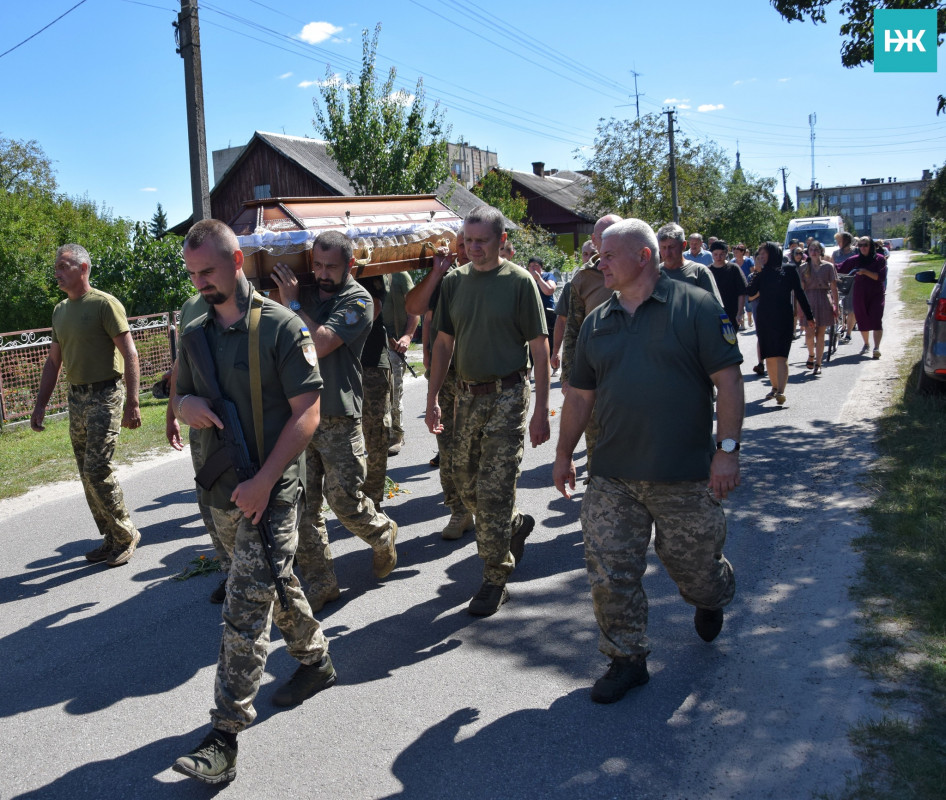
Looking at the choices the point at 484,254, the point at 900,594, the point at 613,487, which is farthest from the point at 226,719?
the point at 900,594

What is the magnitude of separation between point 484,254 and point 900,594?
2.92 metres

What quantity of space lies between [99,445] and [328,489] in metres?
1.98

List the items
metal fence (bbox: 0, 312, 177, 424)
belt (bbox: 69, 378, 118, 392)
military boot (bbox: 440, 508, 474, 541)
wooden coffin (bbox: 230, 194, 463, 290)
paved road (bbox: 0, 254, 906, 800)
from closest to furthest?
paved road (bbox: 0, 254, 906, 800)
wooden coffin (bbox: 230, 194, 463, 290)
belt (bbox: 69, 378, 118, 392)
military boot (bbox: 440, 508, 474, 541)
metal fence (bbox: 0, 312, 177, 424)

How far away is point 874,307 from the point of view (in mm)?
13797

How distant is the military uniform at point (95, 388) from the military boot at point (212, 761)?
309 centimetres

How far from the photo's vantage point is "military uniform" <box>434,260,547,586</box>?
489cm

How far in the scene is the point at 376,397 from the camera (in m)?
6.00

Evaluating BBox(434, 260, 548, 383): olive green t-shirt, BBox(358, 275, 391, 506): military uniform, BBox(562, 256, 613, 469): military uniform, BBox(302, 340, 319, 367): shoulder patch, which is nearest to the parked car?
BBox(562, 256, 613, 469): military uniform

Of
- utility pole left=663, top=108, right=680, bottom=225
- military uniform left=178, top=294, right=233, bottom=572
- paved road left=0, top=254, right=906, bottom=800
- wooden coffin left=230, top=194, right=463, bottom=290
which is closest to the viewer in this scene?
paved road left=0, top=254, right=906, bottom=800

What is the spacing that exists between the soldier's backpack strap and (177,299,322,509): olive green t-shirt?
0.05 ft

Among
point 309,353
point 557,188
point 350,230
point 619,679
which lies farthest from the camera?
point 557,188

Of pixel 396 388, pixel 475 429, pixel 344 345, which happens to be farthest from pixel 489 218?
pixel 396 388

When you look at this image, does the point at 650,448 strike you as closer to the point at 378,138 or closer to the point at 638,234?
the point at 638,234

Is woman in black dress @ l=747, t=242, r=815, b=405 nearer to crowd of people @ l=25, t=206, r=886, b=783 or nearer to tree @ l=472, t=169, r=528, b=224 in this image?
crowd of people @ l=25, t=206, r=886, b=783
